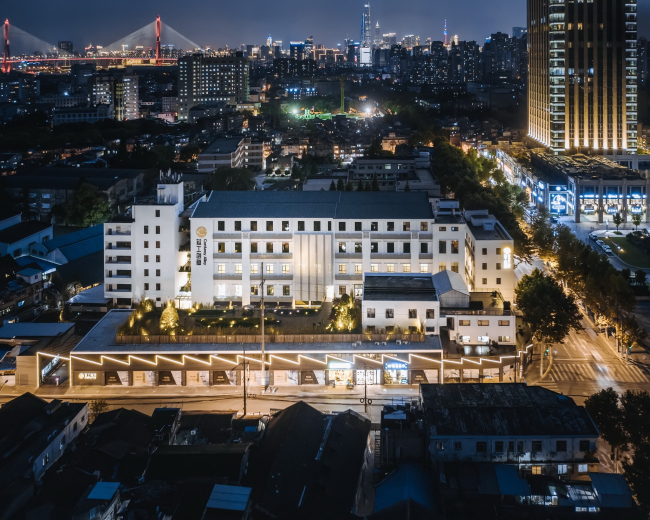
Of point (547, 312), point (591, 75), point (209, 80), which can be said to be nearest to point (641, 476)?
point (547, 312)

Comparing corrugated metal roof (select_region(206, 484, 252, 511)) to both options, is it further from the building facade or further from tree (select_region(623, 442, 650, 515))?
the building facade

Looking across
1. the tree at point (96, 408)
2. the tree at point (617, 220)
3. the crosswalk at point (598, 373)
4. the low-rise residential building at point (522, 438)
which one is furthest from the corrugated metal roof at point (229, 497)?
the tree at point (617, 220)

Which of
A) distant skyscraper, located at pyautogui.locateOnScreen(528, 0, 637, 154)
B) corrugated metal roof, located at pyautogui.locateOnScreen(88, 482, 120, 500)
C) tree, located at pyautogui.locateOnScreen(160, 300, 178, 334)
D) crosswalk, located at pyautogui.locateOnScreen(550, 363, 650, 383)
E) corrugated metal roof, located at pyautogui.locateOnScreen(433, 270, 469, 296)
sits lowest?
corrugated metal roof, located at pyautogui.locateOnScreen(88, 482, 120, 500)

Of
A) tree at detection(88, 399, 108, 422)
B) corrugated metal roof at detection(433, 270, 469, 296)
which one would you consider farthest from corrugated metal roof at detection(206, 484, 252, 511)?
corrugated metal roof at detection(433, 270, 469, 296)

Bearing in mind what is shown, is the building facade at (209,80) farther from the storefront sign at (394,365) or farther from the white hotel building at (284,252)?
the storefront sign at (394,365)

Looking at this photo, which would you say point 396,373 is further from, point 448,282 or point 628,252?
point 628,252

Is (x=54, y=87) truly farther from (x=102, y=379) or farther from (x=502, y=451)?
(x=502, y=451)
